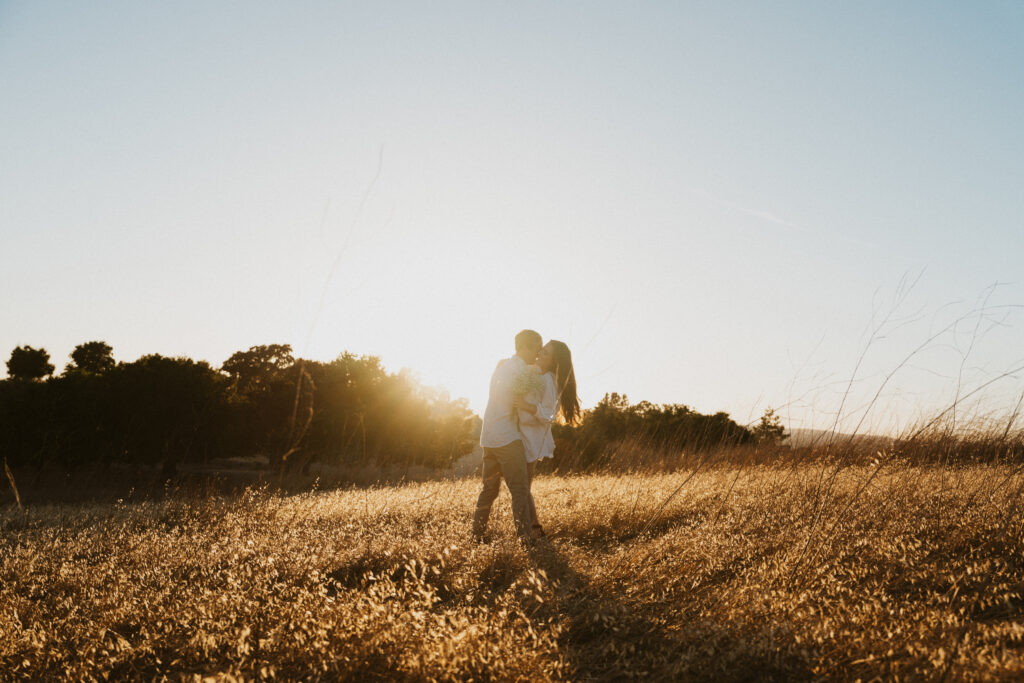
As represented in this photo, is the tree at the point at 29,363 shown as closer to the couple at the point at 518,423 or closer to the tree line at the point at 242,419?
the tree line at the point at 242,419

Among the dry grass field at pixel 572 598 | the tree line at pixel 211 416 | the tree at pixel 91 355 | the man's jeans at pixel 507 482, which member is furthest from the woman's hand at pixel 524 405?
the tree at pixel 91 355

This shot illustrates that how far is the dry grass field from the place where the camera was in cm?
232

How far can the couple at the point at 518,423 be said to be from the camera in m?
5.45

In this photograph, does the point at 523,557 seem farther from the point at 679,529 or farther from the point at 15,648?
the point at 15,648

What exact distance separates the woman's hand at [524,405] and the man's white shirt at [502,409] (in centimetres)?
4

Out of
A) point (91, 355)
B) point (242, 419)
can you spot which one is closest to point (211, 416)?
point (242, 419)

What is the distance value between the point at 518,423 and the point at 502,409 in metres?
0.19

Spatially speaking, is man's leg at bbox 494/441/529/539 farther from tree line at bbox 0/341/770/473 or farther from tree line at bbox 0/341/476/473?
tree line at bbox 0/341/476/473

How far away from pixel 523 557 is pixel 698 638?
1.90 metres

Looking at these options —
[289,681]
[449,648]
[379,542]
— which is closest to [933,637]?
[449,648]

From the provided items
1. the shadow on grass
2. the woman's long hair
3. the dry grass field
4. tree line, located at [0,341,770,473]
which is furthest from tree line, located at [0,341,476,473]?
the shadow on grass

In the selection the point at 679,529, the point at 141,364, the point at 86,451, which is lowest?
the point at 86,451

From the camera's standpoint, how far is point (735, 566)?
362 cm

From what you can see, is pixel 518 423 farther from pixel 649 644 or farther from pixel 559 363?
pixel 649 644
